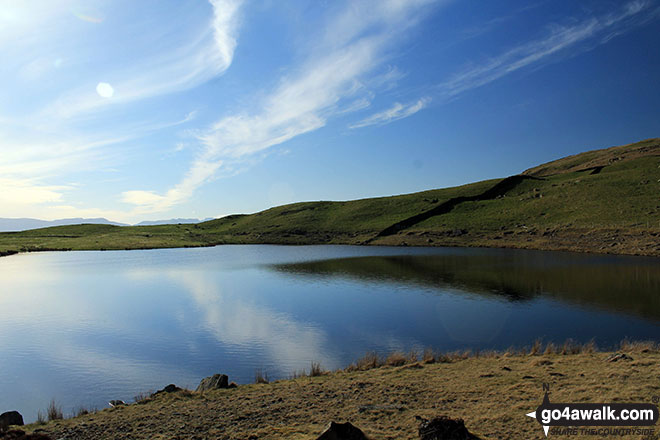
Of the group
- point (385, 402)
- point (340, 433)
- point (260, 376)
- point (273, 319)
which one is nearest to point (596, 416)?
point (385, 402)

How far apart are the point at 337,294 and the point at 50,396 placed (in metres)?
23.2

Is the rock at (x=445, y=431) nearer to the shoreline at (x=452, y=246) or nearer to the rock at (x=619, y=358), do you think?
the rock at (x=619, y=358)

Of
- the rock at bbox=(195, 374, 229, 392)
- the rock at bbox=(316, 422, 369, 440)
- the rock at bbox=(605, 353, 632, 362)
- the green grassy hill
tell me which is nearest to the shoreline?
the green grassy hill

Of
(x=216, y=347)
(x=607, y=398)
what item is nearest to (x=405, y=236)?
(x=216, y=347)

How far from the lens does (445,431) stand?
8523 millimetres

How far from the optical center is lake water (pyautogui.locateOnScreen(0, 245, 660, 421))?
17.8 metres

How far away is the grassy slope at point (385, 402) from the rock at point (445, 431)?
2.11ft

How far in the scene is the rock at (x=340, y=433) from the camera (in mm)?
7867

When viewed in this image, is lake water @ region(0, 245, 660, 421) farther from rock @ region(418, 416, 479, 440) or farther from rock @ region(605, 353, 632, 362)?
rock @ region(418, 416, 479, 440)

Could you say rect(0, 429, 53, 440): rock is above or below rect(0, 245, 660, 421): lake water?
above

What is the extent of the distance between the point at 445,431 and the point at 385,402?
3.71m

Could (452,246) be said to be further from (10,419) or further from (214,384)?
(10,419)

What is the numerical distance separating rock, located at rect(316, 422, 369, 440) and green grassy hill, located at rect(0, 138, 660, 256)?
2513 inches

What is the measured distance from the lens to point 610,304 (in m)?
27.2
